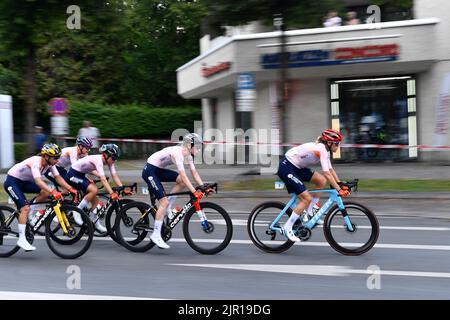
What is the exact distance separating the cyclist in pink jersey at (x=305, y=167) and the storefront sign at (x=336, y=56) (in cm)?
1208

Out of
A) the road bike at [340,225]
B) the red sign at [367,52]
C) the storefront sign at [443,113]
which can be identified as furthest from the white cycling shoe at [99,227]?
the storefront sign at [443,113]

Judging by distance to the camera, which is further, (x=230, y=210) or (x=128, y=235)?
(x=230, y=210)

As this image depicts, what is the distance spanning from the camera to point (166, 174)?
902cm

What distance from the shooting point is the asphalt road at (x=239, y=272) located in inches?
253

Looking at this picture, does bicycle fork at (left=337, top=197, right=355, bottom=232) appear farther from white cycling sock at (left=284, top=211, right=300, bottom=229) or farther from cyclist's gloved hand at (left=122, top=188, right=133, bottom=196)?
cyclist's gloved hand at (left=122, top=188, right=133, bottom=196)

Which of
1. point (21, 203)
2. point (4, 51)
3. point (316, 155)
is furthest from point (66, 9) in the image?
point (316, 155)

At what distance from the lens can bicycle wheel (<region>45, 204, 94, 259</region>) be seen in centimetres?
843

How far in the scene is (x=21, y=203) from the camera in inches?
339

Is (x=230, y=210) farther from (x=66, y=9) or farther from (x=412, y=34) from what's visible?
(x=412, y=34)

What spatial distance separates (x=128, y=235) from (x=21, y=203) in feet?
5.17

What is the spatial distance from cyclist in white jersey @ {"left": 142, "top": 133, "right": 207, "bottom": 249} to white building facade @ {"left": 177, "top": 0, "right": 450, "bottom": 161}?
1039cm

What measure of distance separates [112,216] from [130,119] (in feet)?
77.9

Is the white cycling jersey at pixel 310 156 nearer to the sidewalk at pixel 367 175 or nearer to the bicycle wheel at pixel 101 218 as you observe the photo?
the bicycle wheel at pixel 101 218

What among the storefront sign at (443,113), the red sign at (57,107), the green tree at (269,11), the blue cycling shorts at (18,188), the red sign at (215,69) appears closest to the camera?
the blue cycling shorts at (18,188)
